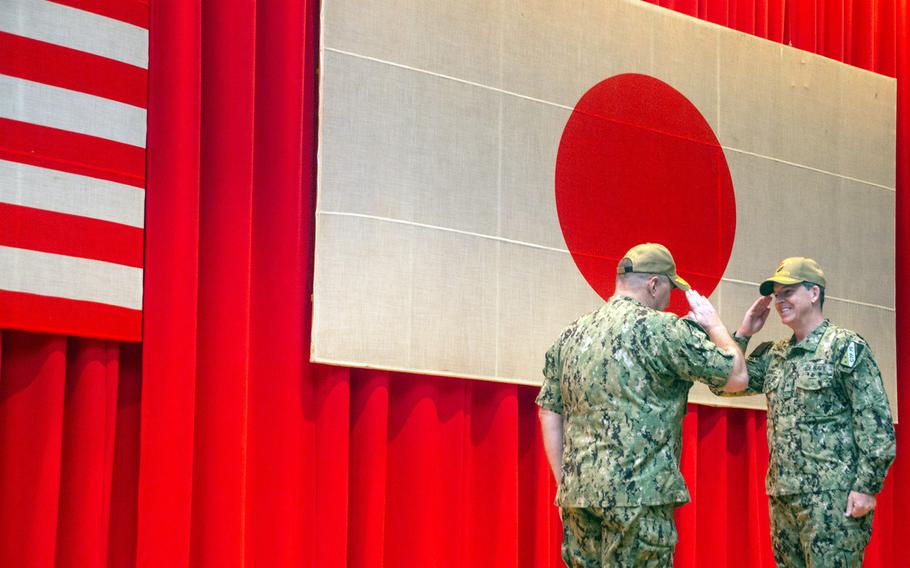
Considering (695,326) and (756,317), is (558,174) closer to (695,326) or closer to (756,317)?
(756,317)

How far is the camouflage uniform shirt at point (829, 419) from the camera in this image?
356cm

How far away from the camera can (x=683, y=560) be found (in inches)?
194

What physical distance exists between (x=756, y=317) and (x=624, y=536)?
1.04 meters

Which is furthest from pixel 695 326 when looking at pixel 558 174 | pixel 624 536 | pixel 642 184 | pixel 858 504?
pixel 642 184

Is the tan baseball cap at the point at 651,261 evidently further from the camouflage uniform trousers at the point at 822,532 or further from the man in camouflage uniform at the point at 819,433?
the camouflage uniform trousers at the point at 822,532

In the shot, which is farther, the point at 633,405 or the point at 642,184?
the point at 642,184

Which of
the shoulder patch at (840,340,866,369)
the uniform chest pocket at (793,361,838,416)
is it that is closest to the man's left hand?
the uniform chest pocket at (793,361,838,416)

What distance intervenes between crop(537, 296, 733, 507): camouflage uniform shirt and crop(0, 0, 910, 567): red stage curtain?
1.06 meters

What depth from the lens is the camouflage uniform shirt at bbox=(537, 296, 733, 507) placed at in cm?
322

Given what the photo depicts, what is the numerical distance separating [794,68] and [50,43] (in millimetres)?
3385

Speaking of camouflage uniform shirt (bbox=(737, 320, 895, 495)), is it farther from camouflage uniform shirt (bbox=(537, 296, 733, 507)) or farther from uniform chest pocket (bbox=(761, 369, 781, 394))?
camouflage uniform shirt (bbox=(537, 296, 733, 507))

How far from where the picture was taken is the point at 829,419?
3662mm

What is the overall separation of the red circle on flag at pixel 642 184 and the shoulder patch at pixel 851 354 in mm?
1292

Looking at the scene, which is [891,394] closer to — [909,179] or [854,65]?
[909,179]
